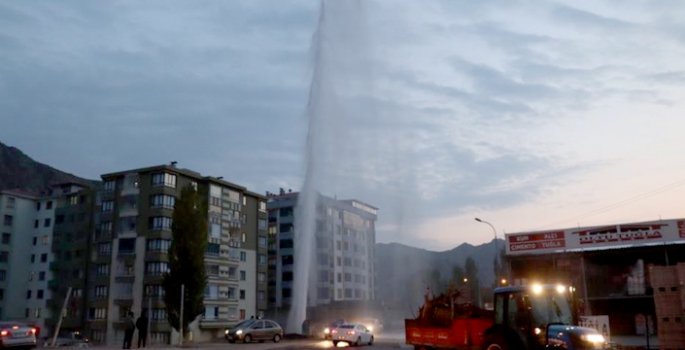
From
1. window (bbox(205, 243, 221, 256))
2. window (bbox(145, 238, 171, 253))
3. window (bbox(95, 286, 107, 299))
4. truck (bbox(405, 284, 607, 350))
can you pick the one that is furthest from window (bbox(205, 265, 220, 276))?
truck (bbox(405, 284, 607, 350))

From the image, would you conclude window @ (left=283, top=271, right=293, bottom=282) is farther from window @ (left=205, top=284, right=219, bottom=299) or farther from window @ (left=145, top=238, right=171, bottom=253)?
window @ (left=145, top=238, right=171, bottom=253)

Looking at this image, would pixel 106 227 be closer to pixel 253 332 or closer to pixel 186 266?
pixel 186 266

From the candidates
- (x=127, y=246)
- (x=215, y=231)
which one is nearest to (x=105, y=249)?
(x=127, y=246)

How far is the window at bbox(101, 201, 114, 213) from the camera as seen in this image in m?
78.4

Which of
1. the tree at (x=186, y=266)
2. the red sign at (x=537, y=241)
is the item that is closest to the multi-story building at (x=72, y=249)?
the tree at (x=186, y=266)

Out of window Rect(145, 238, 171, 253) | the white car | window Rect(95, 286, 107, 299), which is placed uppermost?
window Rect(145, 238, 171, 253)

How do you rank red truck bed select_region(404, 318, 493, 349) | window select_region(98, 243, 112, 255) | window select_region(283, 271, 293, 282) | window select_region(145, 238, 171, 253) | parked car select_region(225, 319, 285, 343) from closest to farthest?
red truck bed select_region(404, 318, 493, 349) → parked car select_region(225, 319, 285, 343) → window select_region(145, 238, 171, 253) → window select_region(98, 243, 112, 255) → window select_region(283, 271, 293, 282)

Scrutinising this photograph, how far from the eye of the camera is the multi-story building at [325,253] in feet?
357

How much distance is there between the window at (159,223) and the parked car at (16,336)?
161 ft

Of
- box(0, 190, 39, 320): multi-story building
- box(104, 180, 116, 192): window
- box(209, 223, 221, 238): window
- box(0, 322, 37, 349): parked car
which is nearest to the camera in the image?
box(0, 322, 37, 349): parked car

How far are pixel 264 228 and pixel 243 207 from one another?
20.9ft

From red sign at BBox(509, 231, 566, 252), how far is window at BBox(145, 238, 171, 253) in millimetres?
43594

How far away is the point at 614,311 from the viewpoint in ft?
156

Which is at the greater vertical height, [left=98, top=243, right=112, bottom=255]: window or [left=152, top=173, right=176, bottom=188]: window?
[left=152, top=173, right=176, bottom=188]: window
